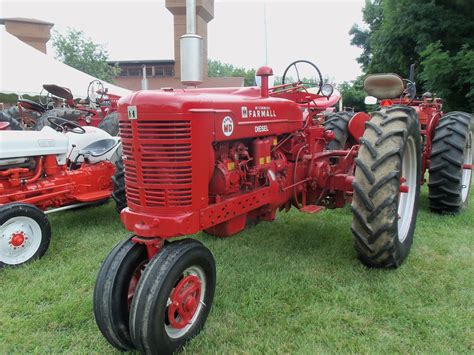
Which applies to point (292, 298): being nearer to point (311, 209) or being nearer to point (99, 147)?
point (311, 209)

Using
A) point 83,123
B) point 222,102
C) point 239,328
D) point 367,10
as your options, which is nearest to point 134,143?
point 222,102

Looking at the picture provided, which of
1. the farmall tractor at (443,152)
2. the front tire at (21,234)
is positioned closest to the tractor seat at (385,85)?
the farmall tractor at (443,152)

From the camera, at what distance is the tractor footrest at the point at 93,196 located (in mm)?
4691

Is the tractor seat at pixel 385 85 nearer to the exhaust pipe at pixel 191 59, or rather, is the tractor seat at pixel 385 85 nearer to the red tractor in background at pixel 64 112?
the exhaust pipe at pixel 191 59

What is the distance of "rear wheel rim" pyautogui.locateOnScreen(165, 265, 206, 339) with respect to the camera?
2.31 meters

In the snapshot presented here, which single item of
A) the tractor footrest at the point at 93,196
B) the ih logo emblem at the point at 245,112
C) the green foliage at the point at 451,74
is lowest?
the tractor footrest at the point at 93,196

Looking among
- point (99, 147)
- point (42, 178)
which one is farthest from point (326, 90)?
point (42, 178)

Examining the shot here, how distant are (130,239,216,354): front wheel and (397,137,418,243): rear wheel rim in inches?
81.3

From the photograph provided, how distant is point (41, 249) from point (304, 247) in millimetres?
2432

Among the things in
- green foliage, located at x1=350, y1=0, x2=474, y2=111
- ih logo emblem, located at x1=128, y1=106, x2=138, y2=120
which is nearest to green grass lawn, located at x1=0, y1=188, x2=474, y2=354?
ih logo emblem, located at x1=128, y1=106, x2=138, y2=120

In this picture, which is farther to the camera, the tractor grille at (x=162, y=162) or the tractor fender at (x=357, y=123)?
the tractor fender at (x=357, y=123)

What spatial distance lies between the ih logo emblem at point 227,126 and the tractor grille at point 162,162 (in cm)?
30

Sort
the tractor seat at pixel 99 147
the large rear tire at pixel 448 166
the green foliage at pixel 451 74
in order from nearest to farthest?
1. the large rear tire at pixel 448 166
2. the tractor seat at pixel 99 147
3. the green foliage at pixel 451 74

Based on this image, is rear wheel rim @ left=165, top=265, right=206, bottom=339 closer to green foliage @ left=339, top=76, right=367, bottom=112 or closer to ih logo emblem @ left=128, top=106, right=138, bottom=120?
ih logo emblem @ left=128, top=106, right=138, bottom=120
